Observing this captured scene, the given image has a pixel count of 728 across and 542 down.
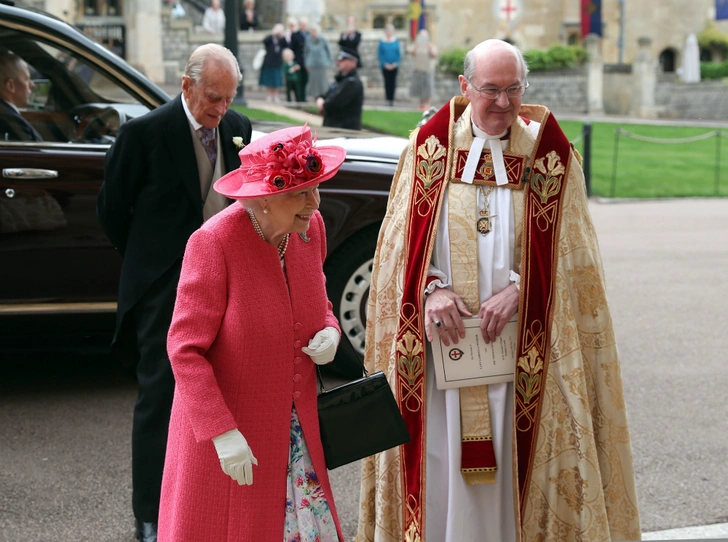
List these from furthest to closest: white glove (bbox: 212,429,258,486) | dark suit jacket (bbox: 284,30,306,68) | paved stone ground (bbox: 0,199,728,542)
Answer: dark suit jacket (bbox: 284,30,306,68)
paved stone ground (bbox: 0,199,728,542)
white glove (bbox: 212,429,258,486)

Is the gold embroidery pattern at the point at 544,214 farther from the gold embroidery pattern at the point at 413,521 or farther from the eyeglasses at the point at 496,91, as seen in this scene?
the gold embroidery pattern at the point at 413,521

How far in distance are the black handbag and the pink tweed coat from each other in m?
0.17

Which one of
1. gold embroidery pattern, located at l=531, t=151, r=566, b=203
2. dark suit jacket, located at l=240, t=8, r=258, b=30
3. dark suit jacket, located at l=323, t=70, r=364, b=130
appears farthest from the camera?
dark suit jacket, located at l=240, t=8, r=258, b=30

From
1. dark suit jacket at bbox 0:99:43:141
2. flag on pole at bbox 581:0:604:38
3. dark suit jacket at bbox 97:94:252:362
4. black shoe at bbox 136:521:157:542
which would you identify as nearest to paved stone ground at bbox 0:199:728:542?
black shoe at bbox 136:521:157:542

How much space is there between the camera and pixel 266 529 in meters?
3.04

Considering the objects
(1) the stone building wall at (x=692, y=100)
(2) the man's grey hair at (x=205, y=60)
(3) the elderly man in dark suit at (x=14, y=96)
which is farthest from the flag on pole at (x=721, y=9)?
(2) the man's grey hair at (x=205, y=60)

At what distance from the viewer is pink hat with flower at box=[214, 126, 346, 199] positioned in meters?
2.93

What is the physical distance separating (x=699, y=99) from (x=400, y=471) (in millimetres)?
37475

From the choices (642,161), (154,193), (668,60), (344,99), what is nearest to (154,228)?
(154,193)

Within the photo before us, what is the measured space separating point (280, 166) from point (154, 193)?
4.98 feet

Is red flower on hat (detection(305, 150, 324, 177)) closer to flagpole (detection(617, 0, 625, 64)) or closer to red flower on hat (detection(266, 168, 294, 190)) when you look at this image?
red flower on hat (detection(266, 168, 294, 190))

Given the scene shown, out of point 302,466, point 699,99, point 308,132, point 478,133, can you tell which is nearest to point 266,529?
point 302,466

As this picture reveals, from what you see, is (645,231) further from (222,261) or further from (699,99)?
(699,99)

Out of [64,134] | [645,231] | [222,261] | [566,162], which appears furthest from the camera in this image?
[645,231]
